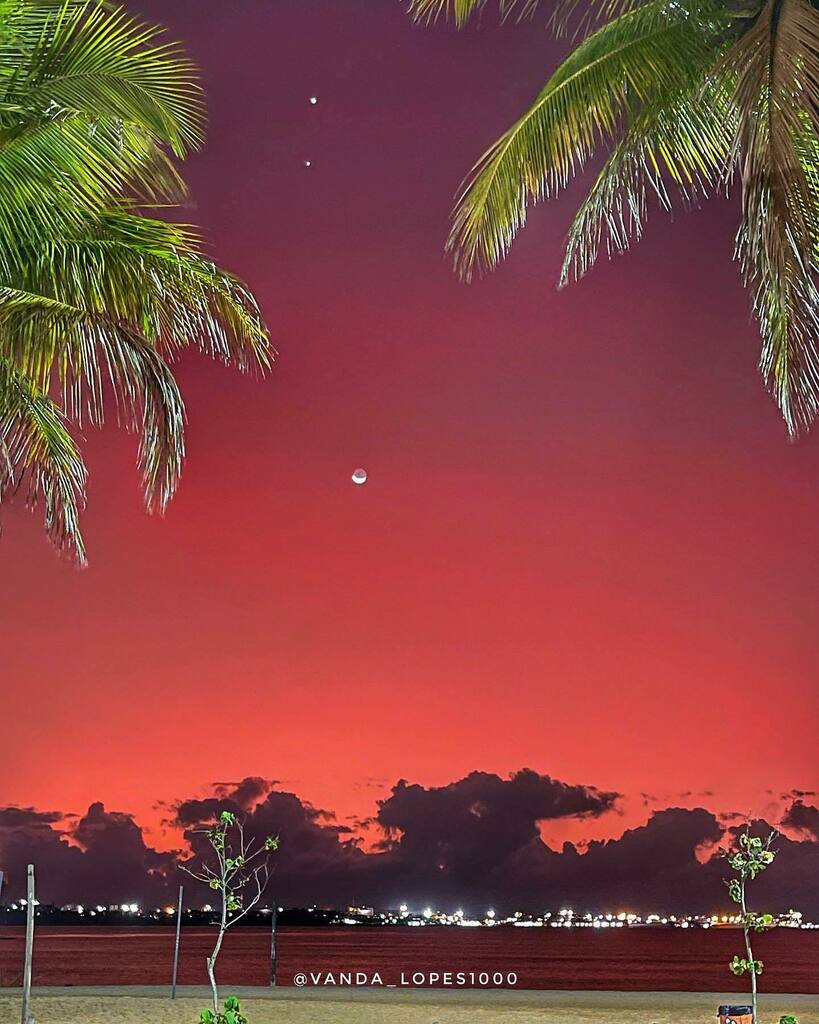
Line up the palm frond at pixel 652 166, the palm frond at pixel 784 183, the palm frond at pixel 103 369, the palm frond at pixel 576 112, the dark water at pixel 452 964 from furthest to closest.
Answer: the dark water at pixel 452 964
the palm frond at pixel 103 369
the palm frond at pixel 652 166
the palm frond at pixel 576 112
the palm frond at pixel 784 183

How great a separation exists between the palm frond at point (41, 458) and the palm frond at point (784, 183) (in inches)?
214

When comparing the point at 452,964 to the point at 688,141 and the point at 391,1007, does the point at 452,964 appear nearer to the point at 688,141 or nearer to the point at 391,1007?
the point at 391,1007

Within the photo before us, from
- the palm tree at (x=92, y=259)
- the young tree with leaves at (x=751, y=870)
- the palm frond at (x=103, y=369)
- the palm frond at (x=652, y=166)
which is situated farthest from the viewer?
the young tree with leaves at (x=751, y=870)

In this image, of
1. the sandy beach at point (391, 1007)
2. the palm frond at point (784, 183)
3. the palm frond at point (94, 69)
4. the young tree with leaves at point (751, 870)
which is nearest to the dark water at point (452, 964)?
the sandy beach at point (391, 1007)

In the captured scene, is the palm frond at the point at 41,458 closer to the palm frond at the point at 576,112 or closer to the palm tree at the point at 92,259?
the palm tree at the point at 92,259

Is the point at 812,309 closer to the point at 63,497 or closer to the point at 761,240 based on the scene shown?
the point at 761,240

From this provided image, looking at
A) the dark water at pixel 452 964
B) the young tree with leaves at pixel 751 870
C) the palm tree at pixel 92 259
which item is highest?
the palm tree at pixel 92 259

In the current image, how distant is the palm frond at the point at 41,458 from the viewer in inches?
381

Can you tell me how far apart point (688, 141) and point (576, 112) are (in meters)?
0.95

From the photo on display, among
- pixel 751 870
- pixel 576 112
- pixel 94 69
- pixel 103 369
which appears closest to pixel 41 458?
pixel 103 369

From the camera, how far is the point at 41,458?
10234 mm

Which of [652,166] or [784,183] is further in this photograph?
[652,166]

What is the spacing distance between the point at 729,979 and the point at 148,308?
187 feet

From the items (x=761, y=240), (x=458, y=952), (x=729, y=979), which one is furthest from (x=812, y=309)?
(x=458, y=952)
